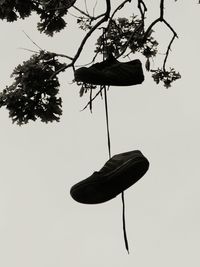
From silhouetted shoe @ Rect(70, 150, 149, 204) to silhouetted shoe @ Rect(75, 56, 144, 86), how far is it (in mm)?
541

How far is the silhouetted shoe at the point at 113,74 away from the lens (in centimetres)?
377

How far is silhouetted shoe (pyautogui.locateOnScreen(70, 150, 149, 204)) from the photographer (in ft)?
12.4

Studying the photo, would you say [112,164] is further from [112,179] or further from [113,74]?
[113,74]

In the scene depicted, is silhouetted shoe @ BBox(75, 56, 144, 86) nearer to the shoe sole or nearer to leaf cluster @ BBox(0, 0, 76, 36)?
the shoe sole

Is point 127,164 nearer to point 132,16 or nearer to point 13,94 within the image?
point 13,94

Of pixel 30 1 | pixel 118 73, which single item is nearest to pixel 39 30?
pixel 30 1

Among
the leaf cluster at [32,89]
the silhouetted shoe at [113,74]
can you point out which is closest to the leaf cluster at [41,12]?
the leaf cluster at [32,89]

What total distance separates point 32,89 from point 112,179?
91.3 inches

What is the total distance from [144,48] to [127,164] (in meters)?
4.25

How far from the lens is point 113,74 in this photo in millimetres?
3766

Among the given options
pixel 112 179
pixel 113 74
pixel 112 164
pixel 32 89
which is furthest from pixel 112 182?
pixel 32 89

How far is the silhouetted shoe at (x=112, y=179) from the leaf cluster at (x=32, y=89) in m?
2.10

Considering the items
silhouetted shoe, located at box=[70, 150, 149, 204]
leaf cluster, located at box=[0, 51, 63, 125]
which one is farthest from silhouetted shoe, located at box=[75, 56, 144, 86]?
leaf cluster, located at box=[0, 51, 63, 125]

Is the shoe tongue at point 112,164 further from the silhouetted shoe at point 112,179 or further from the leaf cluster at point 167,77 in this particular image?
the leaf cluster at point 167,77
